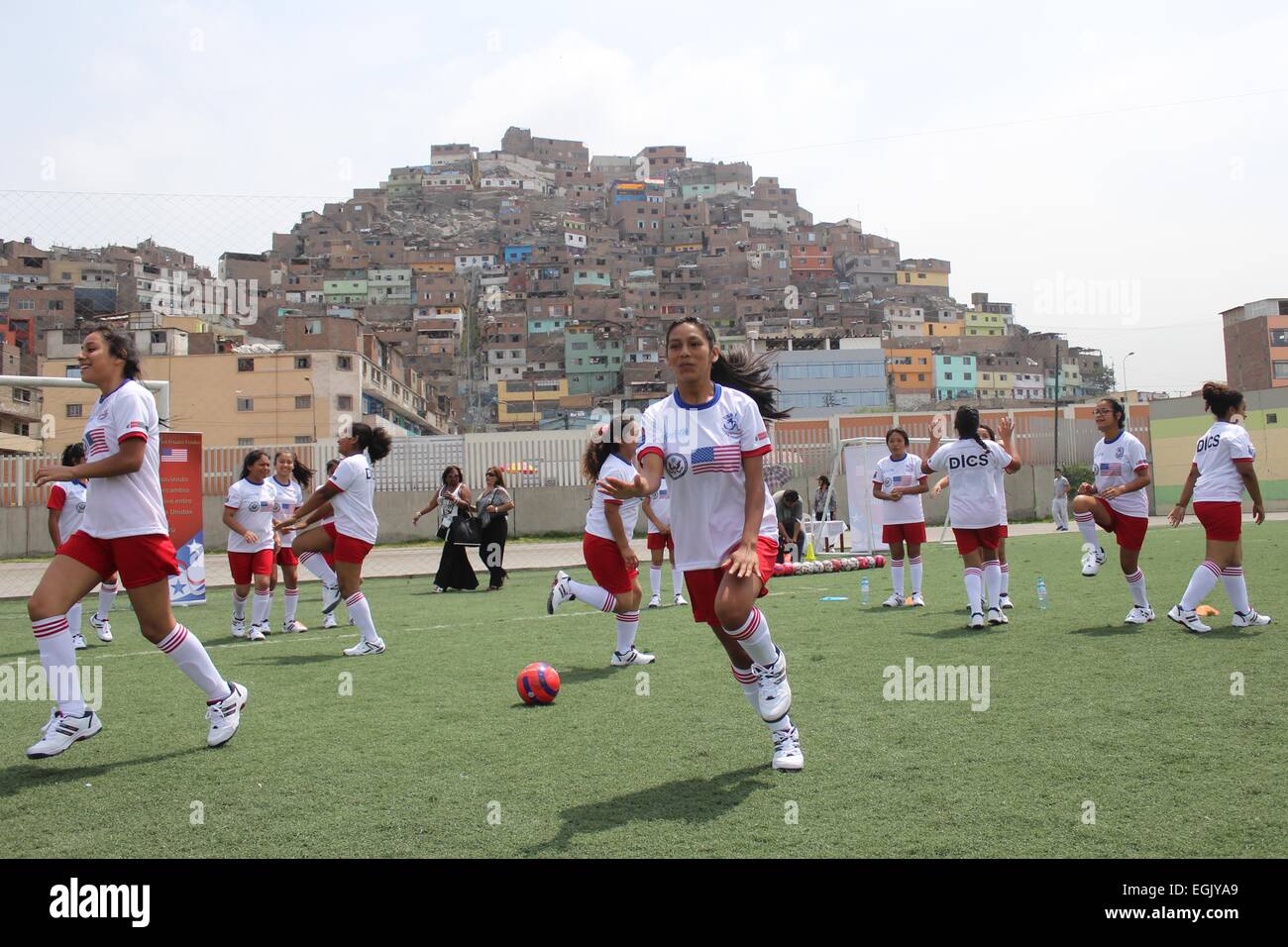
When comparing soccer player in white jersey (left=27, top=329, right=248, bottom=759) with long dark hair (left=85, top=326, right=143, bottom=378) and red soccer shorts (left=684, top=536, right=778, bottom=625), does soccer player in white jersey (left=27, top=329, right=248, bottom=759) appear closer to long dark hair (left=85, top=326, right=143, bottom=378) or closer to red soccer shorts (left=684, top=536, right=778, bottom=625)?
long dark hair (left=85, top=326, right=143, bottom=378)

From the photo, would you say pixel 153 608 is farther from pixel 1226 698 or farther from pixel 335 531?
pixel 1226 698

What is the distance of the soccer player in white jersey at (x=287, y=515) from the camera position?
12328mm

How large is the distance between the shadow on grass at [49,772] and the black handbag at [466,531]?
12.6m

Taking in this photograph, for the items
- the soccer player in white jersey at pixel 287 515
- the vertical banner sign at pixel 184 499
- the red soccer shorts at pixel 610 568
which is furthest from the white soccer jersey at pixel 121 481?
the vertical banner sign at pixel 184 499

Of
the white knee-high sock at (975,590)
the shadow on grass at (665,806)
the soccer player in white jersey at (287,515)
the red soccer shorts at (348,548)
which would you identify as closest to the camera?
the shadow on grass at (665,806)

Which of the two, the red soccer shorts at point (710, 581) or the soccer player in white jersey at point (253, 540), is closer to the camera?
the red soccer shorts at point (710, 581)

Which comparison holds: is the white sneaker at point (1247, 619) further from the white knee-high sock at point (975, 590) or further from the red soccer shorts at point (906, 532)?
the red soccer shorts at point (906, 532)

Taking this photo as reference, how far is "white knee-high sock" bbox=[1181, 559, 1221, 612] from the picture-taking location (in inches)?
336

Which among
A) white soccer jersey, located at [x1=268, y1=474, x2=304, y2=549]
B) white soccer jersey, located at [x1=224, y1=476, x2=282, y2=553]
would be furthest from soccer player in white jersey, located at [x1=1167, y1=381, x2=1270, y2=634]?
white soccer jersey, located at [x1=268, y1=474, x2=304, y2=549]

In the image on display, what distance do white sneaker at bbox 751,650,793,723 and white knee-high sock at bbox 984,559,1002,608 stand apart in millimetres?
5558

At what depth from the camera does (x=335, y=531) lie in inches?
377
